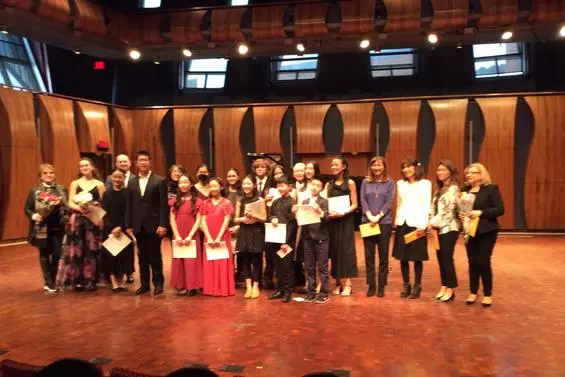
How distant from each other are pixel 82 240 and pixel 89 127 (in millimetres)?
5609

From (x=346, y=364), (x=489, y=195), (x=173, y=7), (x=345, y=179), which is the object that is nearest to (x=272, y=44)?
(x=173, y=7)

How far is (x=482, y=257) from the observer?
4.50m

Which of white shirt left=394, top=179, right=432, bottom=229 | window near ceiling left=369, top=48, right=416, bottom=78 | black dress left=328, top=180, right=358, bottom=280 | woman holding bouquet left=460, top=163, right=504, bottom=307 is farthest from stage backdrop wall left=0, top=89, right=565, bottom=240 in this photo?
woman holding bouquet left=460, top=163, right=504, bottom=307

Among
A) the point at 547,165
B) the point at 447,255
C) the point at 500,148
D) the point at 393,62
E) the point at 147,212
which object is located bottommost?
the point at 447,255

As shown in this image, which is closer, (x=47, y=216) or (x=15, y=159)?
(x=47, y=216)

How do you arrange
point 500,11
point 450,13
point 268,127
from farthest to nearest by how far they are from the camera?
point 268,127 < point 450,13 < point 500,11

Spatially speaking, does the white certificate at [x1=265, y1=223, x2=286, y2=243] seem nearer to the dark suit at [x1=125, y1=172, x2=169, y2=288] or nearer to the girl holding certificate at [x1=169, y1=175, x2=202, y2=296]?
the girl holding certificate at [x1=169, y1=175, x2=202, y2=296]

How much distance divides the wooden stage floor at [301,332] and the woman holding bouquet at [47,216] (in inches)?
18.3

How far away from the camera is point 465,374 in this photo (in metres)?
2.98

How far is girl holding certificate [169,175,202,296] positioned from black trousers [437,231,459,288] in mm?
2555

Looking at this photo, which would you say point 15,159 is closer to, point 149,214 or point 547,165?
point 149,214

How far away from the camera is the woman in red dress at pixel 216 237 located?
16.9 ft

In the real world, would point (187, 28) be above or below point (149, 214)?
above

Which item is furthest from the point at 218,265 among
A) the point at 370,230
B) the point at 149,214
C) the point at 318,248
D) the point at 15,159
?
the point at 15,159
